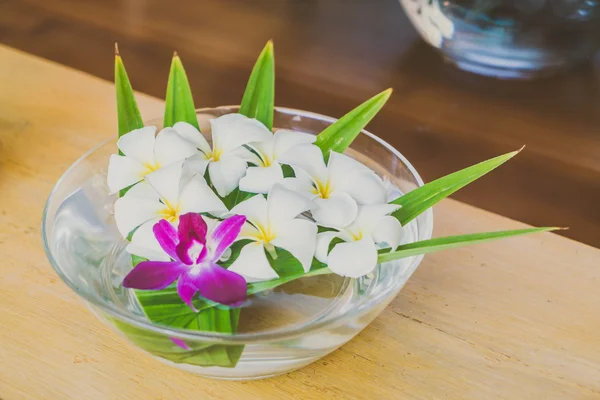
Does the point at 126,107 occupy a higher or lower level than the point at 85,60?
higher

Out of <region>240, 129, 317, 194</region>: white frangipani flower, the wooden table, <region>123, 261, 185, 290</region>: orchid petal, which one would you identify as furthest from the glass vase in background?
<region>123, 261, 185, 290</region>: orchid petal

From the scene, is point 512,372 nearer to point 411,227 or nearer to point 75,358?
point 411,227

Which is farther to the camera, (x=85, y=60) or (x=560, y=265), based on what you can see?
(x=85, y=60)

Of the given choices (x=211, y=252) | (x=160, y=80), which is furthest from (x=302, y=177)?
(x=160, y=80)

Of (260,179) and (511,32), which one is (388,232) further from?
(511,32)

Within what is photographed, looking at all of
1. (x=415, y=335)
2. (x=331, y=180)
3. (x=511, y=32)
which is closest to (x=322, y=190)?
(x=331, y=180)

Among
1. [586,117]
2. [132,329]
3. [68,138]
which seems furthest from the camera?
[586,117]

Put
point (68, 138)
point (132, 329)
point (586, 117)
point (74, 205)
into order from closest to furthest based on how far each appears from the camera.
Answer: point (132, 329)
point (74, 205)
point (68, 138)
point (586, 117)

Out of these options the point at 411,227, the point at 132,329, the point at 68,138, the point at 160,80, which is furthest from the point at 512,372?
the point at 160,80
